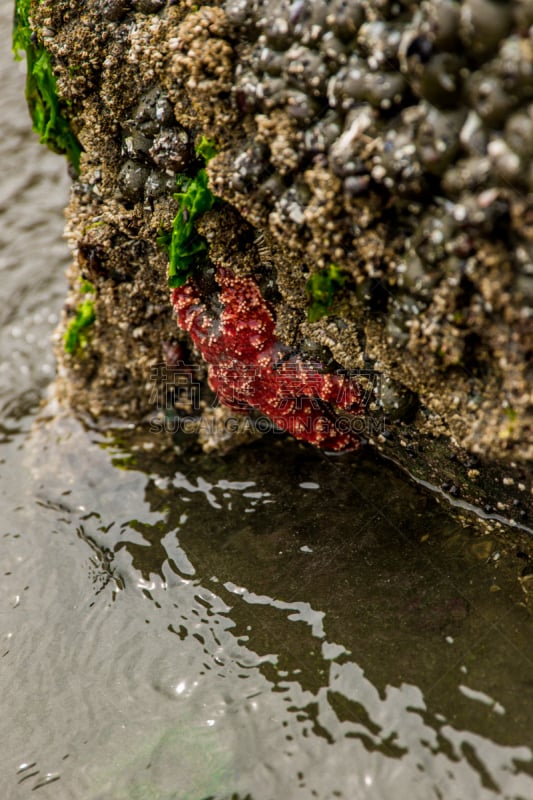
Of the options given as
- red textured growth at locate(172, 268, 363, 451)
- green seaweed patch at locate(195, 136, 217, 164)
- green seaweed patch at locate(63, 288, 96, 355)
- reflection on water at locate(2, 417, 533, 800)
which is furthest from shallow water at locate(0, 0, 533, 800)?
green seaweed patch at locate(195, 136, 217, 164)

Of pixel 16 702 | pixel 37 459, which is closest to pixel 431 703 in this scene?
pixel 16 702

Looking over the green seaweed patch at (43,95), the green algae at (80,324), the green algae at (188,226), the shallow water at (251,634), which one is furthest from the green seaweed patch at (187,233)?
the shallow water at (251,634)

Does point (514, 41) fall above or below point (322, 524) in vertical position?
above

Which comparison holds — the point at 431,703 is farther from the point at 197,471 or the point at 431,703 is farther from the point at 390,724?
the point at 197,471

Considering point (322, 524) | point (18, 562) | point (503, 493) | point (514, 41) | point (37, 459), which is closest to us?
point (514, 41)

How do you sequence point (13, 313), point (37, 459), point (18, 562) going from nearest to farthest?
point (18, 562) → point (37, 459) → point (13, 313)

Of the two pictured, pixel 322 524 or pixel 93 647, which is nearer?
pixel 93 647

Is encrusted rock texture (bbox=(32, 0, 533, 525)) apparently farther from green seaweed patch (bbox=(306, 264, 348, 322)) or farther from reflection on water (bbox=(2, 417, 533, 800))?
reflection on water (bbox=(2, 417, 533, 800))
